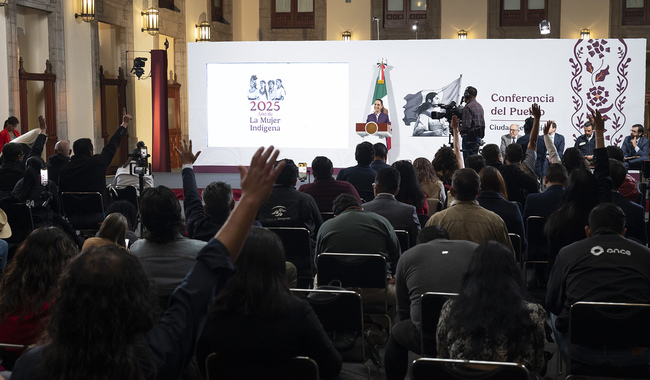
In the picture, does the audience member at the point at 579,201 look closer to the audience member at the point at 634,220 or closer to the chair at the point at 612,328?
the audience member at the point at 634,220

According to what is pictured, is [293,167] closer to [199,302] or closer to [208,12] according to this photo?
[199,302]

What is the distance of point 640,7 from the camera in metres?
19.7

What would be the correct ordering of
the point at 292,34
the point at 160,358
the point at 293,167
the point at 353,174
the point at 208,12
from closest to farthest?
the point at 160,358, the point at 293,167, the point at 353,174, the point at 208,12, the point at 292,34

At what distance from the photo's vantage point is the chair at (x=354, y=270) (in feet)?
12.5

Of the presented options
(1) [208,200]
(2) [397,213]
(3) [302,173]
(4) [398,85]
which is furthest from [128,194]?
(4) [398,85]

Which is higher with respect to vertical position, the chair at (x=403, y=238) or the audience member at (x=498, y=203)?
the audience member at (x=498, y=203)

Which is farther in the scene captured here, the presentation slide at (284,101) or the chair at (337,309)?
the presentation slide at (284,101)

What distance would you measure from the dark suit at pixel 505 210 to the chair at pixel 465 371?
2.79 meters

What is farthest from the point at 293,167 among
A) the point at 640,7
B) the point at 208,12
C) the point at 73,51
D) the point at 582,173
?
the point at 640,7

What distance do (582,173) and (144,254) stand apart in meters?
2.76

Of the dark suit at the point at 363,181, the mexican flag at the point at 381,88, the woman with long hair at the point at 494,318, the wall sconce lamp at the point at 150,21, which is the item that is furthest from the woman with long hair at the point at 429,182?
the wall sconce lamp at the point at 150,21

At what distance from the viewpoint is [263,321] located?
2.21 meters

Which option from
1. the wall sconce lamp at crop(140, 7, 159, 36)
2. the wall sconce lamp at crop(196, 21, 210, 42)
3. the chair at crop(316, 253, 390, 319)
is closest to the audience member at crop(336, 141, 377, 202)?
the chair at crop(316, 253, 390, 319)

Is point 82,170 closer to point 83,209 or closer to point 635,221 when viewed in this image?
point 83,209
